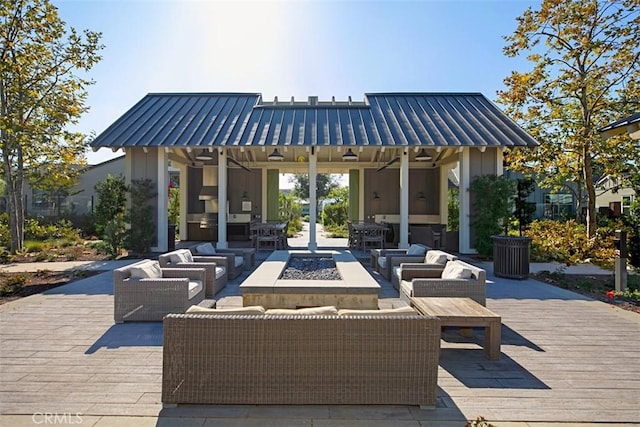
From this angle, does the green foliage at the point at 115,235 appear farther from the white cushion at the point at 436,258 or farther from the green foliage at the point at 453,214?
the green foliage at the point at 453,214

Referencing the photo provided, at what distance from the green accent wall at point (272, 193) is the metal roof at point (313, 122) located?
2497 mm

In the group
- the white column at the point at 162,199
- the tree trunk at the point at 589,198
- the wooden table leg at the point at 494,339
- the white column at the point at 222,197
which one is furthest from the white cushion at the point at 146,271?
the tree trunk at the point at 589,198

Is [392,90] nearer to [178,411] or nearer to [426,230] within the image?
[426,230]

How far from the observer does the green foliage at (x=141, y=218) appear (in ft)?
32.4

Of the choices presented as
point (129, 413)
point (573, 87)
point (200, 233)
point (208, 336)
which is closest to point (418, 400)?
point (208, 336)

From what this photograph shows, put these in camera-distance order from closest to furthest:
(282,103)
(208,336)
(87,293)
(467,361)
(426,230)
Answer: (208,336) < (467,361) < (87,293) < (426,230) < (282,103)

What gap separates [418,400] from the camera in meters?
2.59

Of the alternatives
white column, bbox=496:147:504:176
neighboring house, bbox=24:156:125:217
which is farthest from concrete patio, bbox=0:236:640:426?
neighboring house, bbox=24:156:125:217

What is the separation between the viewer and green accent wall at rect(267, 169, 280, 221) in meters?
14.0

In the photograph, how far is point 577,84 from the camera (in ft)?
34.9

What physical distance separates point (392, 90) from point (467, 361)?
11363mm

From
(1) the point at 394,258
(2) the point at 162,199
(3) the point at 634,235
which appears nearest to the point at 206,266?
(1) the point at 394,258

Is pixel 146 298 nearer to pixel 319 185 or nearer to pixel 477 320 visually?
pixel 477 320

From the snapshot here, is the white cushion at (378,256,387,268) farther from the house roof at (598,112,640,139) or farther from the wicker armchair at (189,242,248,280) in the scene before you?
the house roof at (598,112,640,139)
